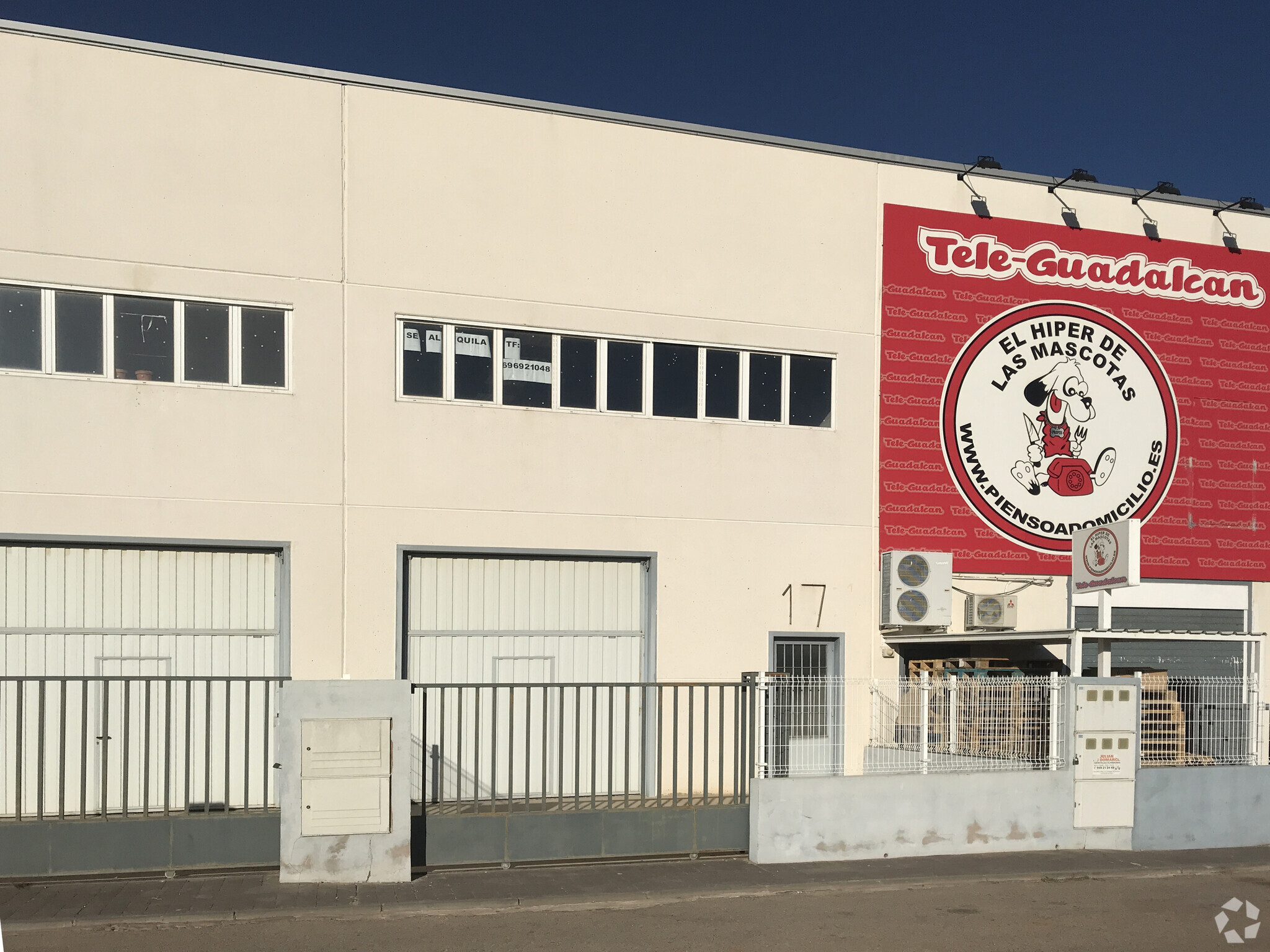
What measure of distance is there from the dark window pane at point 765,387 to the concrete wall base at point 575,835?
5.84 meters

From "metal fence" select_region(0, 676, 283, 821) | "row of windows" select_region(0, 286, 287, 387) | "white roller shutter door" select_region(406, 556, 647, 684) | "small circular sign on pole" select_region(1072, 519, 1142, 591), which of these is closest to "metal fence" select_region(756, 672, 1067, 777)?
"small circular sign on pole" select_region(1072, 519, 1142, 591)

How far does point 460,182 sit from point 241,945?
957 cm

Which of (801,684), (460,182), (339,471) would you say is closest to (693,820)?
(801,684)

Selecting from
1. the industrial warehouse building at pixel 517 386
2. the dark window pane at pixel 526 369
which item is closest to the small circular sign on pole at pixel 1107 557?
the industrial warehouse building at pixel 517 386

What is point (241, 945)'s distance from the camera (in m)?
9.97

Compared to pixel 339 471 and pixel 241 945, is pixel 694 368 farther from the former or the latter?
pixel 241 945

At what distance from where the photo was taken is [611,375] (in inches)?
658

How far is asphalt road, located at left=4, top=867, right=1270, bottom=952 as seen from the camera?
10.1 metres

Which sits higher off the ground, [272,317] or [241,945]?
[272,317]

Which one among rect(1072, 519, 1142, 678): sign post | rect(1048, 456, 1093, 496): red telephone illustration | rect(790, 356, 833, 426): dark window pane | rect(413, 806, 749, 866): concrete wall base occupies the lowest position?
rect(413, 806, 749, 866): concrete wall base

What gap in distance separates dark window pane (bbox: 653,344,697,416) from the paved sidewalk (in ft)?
20.0

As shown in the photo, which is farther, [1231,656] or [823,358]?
[1231,656]

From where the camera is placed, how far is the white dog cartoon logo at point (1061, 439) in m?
18.5

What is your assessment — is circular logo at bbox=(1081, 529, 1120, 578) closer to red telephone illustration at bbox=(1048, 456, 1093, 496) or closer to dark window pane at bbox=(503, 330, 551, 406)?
red telephone illustration at bbox=(1048, 456, 1093, 496)
